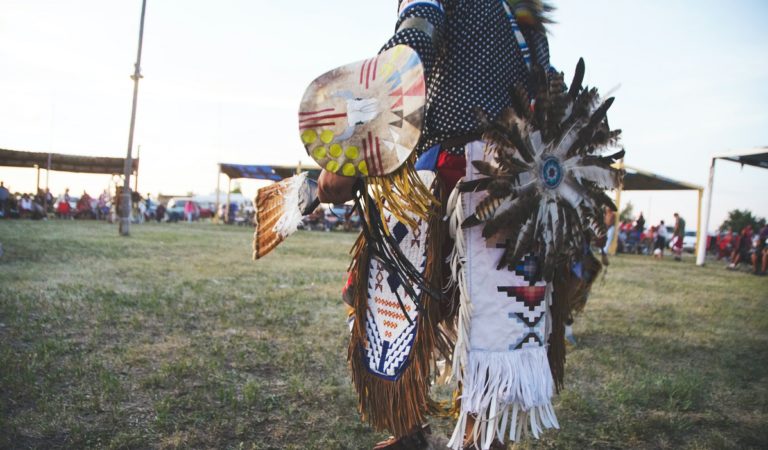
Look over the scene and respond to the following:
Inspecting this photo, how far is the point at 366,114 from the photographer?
1077 mm

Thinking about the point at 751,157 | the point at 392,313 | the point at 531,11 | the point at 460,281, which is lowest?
the point at 392,313

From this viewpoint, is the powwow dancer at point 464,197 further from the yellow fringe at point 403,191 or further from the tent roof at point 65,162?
the tent roof at point 65,162

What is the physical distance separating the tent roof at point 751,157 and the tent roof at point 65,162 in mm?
21538

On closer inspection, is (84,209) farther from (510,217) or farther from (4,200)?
(510,217)

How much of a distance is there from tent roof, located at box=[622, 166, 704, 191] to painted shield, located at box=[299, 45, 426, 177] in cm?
1814

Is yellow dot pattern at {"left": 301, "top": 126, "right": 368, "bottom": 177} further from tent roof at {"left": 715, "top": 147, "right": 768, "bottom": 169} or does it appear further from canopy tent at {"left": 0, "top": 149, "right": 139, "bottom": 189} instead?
canopy tent at {"left": 0, "top": 149, "right": 139, "bottom": 189}

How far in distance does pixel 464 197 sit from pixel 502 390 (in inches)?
20.3

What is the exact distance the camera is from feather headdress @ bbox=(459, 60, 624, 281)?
117cm

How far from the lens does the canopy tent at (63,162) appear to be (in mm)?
21125

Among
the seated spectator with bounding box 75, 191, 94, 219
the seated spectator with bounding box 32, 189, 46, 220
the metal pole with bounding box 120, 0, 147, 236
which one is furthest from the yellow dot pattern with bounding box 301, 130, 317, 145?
the seated spectator with bounding box 75, 191, 94, 219

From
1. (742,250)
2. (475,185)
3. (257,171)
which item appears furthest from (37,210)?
(742,250)

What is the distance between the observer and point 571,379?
2689mm

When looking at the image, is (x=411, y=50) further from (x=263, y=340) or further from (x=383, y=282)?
(x=263, y=340)

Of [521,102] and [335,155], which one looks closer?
[335,155]
